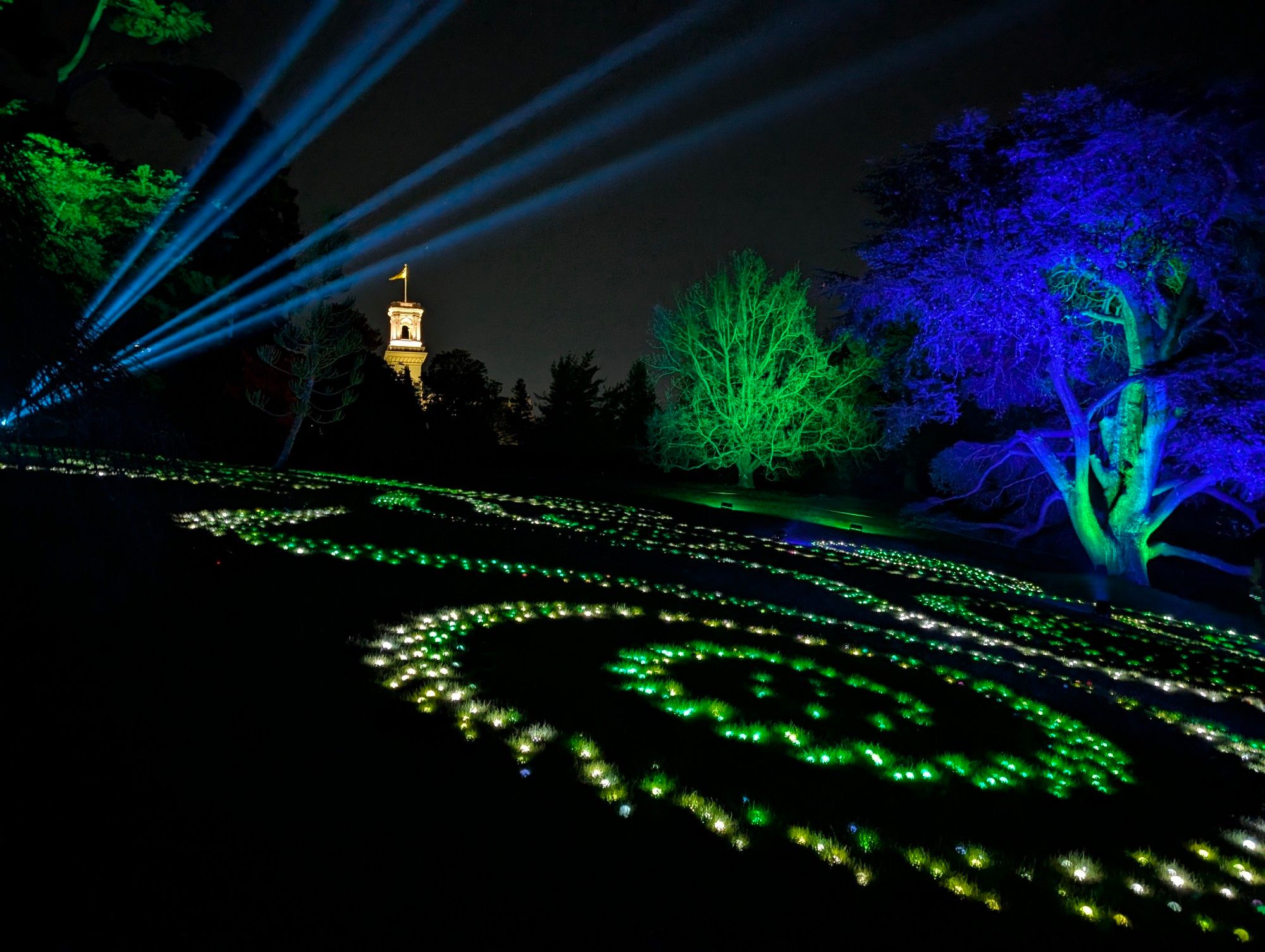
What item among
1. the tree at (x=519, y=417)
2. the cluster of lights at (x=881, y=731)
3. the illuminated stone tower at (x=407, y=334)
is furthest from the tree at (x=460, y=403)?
the cluster of lights at (x=881, y=731)

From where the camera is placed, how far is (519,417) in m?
58.9

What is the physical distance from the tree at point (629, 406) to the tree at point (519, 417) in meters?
5.83

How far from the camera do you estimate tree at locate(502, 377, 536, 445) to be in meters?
53.7

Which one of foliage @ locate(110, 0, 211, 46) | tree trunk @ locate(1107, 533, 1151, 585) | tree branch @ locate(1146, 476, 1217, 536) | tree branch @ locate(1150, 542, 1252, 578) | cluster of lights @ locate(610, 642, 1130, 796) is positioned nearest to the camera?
cluster of lights @ locate(610, 642, 1130, 796)

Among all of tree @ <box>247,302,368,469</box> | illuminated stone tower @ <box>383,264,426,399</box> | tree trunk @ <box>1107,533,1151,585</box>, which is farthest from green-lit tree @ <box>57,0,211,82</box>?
illuminated stone tower @ <box>383,264,426,399</box>

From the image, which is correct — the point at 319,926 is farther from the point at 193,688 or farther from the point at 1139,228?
the point at 1139,228

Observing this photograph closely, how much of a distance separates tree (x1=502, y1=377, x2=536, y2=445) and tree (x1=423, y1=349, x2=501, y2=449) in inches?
71.8

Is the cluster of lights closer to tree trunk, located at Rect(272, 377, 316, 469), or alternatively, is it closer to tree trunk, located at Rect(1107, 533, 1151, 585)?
tree trunk, located at Rect(1107, 533, 1151, 585)

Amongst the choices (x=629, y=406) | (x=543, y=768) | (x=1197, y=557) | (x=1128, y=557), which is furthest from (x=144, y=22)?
(x=629, y=406)

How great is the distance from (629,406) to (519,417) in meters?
9.38

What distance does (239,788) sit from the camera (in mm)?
3730

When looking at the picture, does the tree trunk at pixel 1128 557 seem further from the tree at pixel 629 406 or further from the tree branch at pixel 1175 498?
the tree at pixel 629 406

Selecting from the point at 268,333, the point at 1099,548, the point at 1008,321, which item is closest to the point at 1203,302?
the point at 1008,321

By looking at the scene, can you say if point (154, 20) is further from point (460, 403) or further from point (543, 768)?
point (460, 403)
